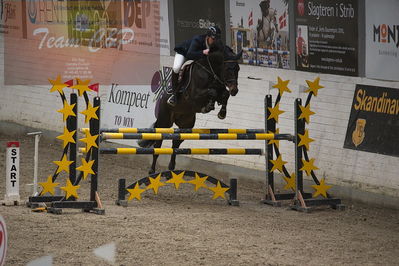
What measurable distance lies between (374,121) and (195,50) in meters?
2.77

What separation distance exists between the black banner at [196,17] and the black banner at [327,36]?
1843 mm

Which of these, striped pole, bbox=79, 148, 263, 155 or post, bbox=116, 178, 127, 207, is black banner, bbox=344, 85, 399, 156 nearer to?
striped pole, bbox=79, 148, 263, 155

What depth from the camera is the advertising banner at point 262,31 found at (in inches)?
549

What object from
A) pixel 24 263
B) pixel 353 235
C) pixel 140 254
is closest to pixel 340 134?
pixel 353 235

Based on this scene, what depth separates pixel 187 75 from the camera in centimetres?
1298

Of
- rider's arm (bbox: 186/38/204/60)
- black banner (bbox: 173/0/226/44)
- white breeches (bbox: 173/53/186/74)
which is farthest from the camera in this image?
black banner (bbox: 173/0/226/44)

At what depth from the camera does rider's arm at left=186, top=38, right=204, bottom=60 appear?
40.5 ft

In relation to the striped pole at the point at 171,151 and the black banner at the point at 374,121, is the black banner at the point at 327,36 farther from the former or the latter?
the striped pole at the point at 171,151

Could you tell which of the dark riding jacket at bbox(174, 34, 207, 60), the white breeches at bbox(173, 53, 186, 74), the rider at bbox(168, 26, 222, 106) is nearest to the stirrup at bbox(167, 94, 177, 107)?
the rider at bbox(168, 26, 222, 106)

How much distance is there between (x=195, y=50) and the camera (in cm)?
1240

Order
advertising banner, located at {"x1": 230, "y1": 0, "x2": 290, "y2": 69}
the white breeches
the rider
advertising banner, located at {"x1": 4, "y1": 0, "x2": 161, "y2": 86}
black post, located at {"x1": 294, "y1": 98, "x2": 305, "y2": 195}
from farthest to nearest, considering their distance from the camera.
→ advertising banner, located at {"x1": 4, "y1": 0, "x2": 161, "y2": 86} → advertising banner, located at {"x1": 230, "y1": 0, "x2": 290, "y2": 69} → the white breeches → the rider → black post, located at {"x1": 294, "y1": 98, "x2": 305, "y2": 195}

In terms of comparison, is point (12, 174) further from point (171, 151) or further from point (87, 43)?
point (87, 43)

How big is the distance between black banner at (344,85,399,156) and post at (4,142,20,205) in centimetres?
486

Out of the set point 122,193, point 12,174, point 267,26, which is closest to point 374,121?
point 267,26
